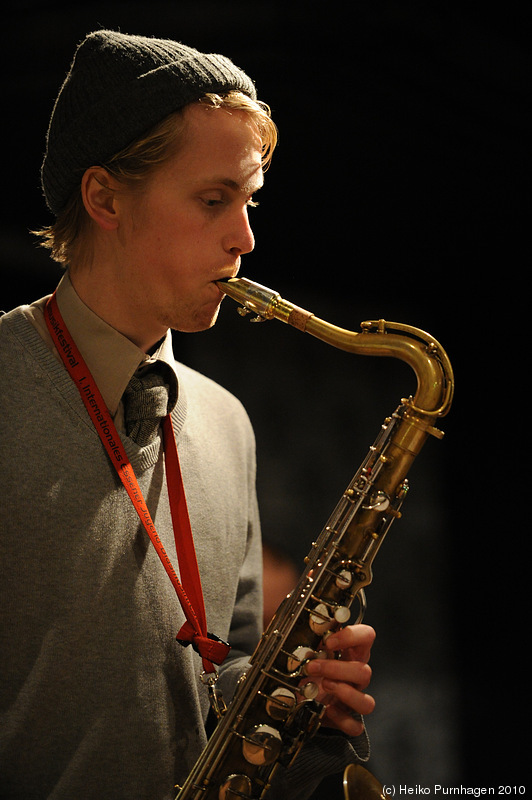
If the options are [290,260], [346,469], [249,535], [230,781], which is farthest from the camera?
[346,469]

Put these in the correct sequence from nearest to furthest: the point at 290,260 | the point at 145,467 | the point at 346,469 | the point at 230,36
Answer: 1. the point at 145,467
2. the point at 230,36
3. the point at 290,260
4. the point at 346,469

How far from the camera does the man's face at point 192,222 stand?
134cm

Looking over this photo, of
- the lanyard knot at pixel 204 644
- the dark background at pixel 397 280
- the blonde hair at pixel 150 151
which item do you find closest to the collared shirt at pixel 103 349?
the blonde hair at pixel 150 151

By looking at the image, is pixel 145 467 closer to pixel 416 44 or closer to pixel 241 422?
pixel 241 422

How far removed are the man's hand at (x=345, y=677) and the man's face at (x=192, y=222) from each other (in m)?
0.65

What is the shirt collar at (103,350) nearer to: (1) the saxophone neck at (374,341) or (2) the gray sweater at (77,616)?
(2) the gray sweater at (77,616)

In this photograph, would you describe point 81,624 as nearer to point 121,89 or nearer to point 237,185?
point 237,185

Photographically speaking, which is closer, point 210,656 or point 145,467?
point 210,656

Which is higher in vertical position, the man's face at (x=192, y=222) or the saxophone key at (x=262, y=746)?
the man's face at (x=192, y=222)

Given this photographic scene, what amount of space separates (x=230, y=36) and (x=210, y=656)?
199cm

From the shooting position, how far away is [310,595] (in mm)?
1389

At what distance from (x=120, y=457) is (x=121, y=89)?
25.7 inches

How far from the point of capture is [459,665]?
3025 millimetres

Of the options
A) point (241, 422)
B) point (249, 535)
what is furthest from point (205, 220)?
point (249, 535)
